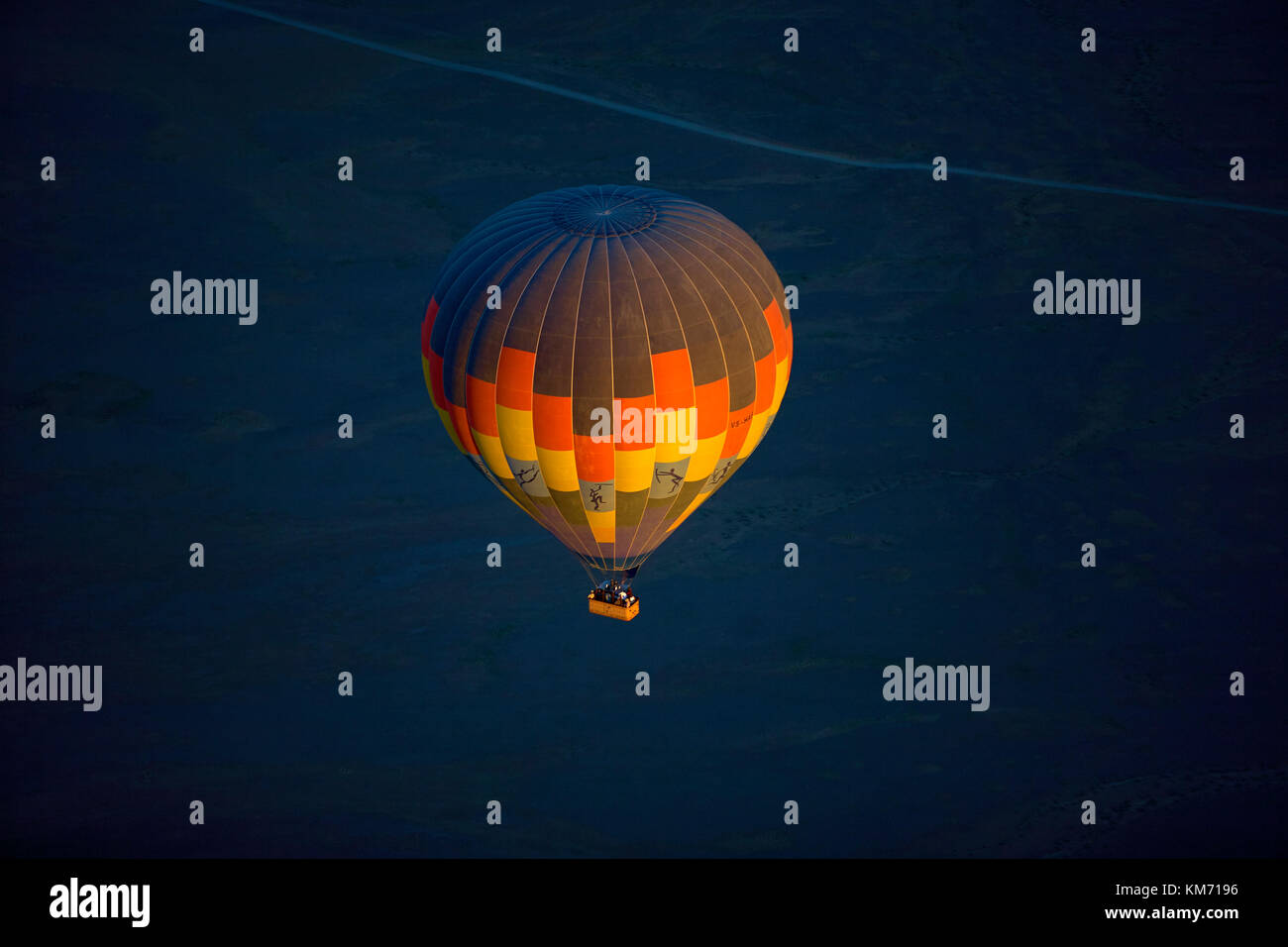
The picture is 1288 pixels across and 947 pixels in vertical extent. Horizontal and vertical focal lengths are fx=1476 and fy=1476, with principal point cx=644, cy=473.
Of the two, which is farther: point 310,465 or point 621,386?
point 310,465

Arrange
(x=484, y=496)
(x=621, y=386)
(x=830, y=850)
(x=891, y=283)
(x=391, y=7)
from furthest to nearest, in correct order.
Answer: (x=391, y=7), (x=891, y=283), (x=484, y=496), (x=830, y=850), (x=621, y=386)

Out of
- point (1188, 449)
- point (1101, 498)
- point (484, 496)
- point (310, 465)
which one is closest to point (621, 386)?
point (484, 496)

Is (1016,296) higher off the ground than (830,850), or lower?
higher

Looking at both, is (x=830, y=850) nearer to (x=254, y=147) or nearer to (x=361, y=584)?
(x=361, y=584)
